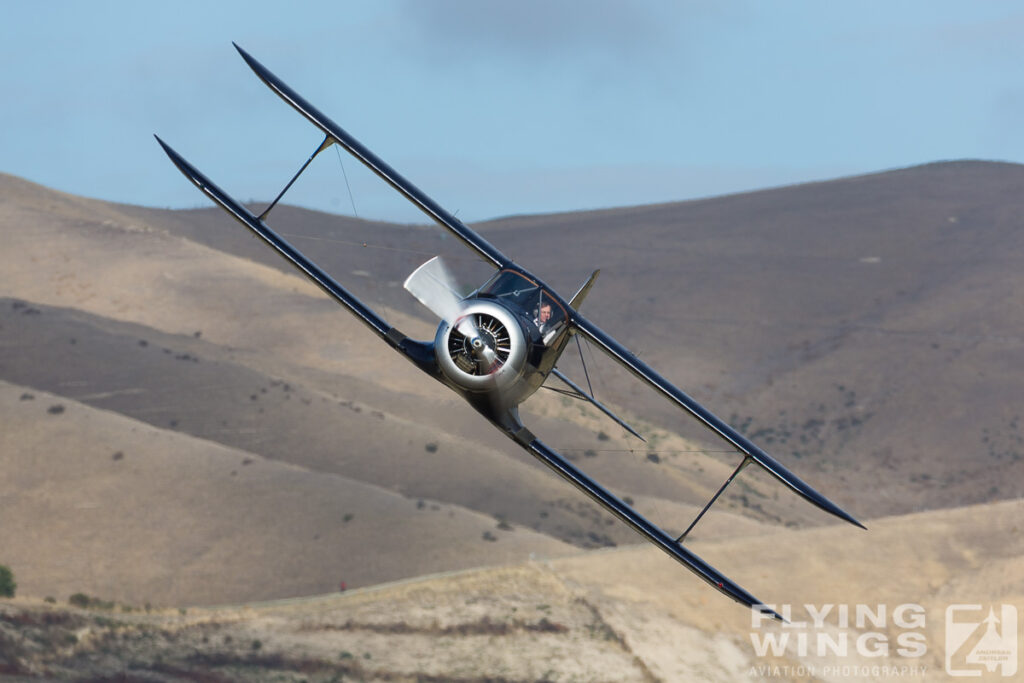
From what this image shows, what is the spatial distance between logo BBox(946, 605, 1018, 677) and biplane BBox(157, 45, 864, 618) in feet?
Answer: 66.6

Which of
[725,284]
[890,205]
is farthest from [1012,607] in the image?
[890,205]

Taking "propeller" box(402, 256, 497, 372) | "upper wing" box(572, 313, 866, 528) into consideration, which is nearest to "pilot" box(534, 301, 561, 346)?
"upper wing" box(572, 313, 866, 528)

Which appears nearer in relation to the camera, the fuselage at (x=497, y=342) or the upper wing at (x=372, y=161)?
the fuselage at (x=497, y=342)

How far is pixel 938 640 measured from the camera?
4059 cm

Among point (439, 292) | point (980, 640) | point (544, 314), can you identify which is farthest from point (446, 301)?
point (980, 640)

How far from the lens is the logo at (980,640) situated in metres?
39.3

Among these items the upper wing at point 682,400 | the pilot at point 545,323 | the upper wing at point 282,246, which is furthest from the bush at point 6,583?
the pilot at point 545,323

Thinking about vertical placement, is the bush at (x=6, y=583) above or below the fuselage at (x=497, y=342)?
below

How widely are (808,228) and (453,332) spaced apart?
5468 inches

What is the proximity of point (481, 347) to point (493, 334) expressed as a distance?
36 centimetres

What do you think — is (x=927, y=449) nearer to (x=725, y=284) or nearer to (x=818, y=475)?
(x=818, y=475)

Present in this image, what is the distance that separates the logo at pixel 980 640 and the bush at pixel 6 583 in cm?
3782

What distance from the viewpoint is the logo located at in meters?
39.3

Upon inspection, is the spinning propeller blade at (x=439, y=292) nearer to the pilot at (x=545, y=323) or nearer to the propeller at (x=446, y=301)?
the propeller at (x=446, y=301)
